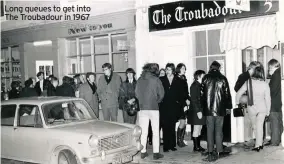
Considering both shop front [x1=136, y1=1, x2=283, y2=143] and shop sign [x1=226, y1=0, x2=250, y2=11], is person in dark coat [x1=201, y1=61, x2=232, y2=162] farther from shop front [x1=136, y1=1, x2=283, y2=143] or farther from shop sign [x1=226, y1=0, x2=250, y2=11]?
shop front [x1=136, y1=1, x2=283, y2=143]

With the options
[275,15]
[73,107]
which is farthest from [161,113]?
[275,15]

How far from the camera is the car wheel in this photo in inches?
260

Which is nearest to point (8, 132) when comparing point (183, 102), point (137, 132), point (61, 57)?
point (137, 132)

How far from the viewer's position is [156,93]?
25.2ft

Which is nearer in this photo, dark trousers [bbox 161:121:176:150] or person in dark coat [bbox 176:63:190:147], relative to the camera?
dark trousers [bbox 161:121:176:150]

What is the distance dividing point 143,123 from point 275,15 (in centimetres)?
400

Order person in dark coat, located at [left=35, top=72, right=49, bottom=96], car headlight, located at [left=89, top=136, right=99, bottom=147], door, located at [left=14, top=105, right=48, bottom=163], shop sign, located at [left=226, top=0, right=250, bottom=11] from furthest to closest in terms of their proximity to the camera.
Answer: person in dark coat, located at [left=35, top=72, right=49, bottom=96]
shop sign, located at [left=226, top=0, right=250, bottom=11]
door, located at [left=14, top=105, right=48, bottom=163]
car headlight, located at [left=89, top=136, right=99, bottom=147]

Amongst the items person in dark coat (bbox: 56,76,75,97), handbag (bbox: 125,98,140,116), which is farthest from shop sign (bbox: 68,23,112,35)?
handbag (bbox: 125,98,140,116)

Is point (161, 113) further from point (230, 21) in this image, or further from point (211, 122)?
point (230, 21)

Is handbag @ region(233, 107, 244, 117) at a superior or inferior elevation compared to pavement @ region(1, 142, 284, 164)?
superior

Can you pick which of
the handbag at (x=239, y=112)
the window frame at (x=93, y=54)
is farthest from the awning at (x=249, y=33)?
the window frame at (x=93, y=54)

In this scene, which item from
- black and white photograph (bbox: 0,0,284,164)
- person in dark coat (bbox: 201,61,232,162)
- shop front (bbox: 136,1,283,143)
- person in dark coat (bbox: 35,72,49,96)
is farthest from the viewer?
person in dark coat (bbox: 35,72,49,96)

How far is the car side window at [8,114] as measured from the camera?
758cm

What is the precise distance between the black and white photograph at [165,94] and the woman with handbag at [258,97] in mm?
22
